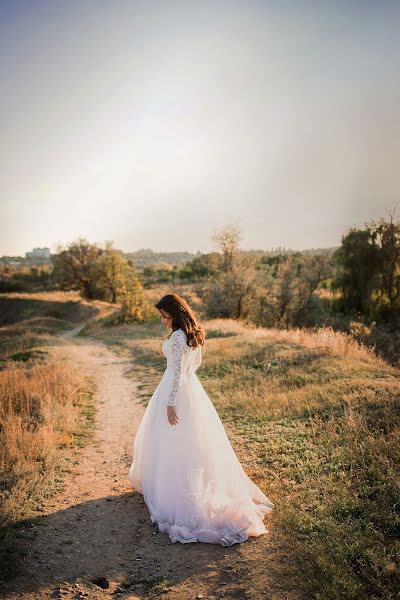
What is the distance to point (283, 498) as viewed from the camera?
5531 mm

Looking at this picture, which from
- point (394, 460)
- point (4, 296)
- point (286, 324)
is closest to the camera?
point (394, 460)

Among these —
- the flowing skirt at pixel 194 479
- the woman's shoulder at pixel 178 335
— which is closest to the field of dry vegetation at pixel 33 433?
the flowing skirt at pixel 194 479

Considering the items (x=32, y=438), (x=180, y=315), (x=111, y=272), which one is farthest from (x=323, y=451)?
(x=111, y=272)

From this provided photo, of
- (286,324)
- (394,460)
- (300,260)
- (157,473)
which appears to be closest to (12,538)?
(157,473)

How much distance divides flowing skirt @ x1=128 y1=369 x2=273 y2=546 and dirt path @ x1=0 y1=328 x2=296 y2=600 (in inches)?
6.2

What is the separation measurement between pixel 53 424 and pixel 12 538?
3.97m

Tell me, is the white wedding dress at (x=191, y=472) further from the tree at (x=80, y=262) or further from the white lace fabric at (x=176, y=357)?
the tree at (x=80, y=262)

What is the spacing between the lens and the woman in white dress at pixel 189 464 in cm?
494

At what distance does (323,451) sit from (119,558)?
3636 mm

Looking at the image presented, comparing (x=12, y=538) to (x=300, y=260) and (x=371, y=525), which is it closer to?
(x=371, y=525)

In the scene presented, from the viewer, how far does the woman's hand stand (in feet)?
16.7

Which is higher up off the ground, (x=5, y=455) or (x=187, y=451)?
(x=187, y=451)

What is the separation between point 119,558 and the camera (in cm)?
467

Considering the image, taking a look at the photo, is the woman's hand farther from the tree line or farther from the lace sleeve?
the tree line
